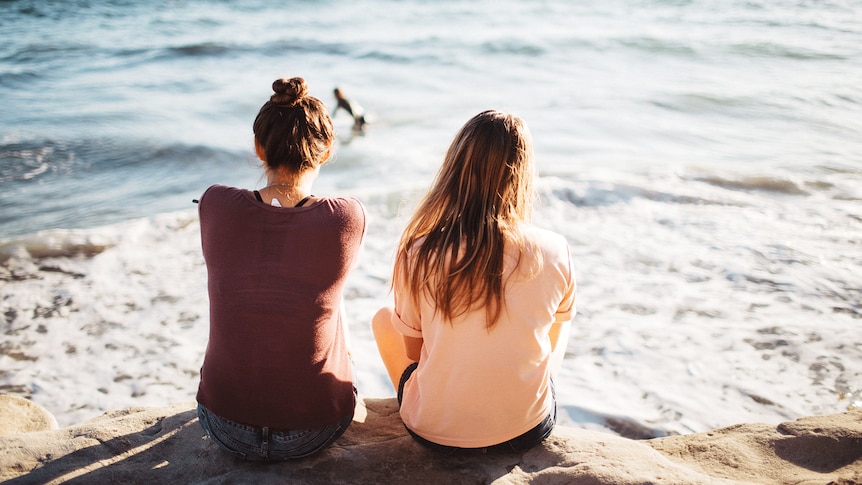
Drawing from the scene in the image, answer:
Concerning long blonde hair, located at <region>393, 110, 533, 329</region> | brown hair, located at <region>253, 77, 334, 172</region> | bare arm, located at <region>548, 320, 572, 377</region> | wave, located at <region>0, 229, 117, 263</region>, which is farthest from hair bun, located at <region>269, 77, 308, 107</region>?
wave, located at <region>0, 229, 117, 263</region>

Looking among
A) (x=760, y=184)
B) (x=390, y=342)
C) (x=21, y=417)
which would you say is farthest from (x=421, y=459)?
(x=760, y=184)

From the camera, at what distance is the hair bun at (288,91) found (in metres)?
1.98

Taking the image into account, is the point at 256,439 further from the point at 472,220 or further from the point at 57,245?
the point at 57,245

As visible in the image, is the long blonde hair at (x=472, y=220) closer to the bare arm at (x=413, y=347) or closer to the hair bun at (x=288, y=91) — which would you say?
the bare arm at (x=413, y=347)

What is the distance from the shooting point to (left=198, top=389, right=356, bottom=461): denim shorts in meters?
2.13

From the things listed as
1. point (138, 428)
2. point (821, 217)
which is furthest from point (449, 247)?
point (821, 217)

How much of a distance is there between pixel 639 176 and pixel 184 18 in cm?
1364

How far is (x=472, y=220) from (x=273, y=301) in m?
0.67

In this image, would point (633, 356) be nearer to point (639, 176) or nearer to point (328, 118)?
point (328, 118)

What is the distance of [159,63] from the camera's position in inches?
478

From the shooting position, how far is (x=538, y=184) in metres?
6.52

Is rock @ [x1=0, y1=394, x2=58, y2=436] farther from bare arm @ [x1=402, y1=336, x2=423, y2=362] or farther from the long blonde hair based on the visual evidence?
the long blonde hair

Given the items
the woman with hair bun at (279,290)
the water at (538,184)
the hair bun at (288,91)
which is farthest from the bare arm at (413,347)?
the water at (538,184)

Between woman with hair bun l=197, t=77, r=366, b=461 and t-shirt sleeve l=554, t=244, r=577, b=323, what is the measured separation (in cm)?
68
